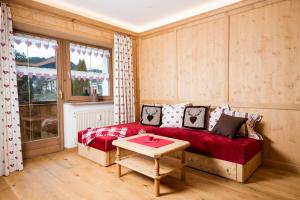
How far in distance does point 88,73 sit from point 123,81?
722mm

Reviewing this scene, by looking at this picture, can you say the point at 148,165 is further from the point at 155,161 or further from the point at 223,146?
the point at 223,146

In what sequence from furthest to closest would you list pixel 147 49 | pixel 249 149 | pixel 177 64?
pixel 147 49 → pixel 177 64 → pixel 249 149

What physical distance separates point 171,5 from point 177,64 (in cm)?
105

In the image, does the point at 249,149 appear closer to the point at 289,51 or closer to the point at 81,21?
the point at 289,51

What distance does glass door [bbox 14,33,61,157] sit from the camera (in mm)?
3057

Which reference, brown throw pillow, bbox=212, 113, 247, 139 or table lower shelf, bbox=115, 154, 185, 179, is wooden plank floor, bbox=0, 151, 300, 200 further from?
brown throw pillow, bbox=212, 113, 247, 139

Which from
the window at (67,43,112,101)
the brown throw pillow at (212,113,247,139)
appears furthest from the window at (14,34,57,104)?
the brown throw pillow at (212,113,247,139)

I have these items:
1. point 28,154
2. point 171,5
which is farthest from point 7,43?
point 171,5

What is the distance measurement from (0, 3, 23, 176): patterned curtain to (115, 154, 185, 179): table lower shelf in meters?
1.49

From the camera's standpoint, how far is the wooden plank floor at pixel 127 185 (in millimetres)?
1973

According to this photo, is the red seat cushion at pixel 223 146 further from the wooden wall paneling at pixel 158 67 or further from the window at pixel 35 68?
the window at pixel 35 68

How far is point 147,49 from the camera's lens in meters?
4.25

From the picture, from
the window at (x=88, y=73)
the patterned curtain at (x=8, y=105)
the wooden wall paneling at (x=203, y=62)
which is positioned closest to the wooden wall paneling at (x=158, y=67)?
the wooden wall paneling at (x=203, y=62)

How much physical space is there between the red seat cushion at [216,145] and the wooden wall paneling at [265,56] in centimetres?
71
